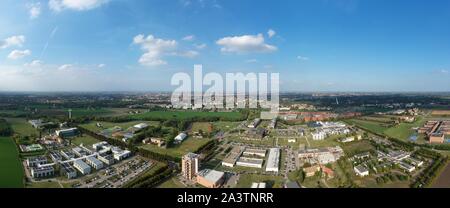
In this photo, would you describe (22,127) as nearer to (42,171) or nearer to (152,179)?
(42,171)

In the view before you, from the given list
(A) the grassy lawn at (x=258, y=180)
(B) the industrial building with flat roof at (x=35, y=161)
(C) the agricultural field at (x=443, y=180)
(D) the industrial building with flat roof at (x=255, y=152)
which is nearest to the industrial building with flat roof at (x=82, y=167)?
(B) the industrial building with flat roof at (x=35, y=161)

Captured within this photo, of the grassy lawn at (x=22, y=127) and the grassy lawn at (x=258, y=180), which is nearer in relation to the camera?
the grassy lawn at (x=258, y=180)

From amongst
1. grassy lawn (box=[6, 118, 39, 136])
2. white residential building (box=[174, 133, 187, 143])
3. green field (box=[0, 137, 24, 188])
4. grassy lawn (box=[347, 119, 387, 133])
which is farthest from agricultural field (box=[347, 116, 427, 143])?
grassy lawn (box=[6, 118, 39, 136])

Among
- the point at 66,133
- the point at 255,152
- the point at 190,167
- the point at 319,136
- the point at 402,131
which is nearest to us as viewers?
the point at 190,167

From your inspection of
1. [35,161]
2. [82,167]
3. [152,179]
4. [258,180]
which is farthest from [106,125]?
[258,180]

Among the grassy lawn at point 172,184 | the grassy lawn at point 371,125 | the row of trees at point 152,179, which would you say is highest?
the grassy lawn at point 371,125

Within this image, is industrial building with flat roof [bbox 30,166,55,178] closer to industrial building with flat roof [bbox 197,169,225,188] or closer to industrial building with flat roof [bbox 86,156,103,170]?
industrial building with flat roof [bbox 86,156,103,170]

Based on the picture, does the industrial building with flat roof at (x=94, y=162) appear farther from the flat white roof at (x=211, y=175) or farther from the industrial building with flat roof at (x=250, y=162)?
the industrial building with flat roof at (x=250, y=162)
